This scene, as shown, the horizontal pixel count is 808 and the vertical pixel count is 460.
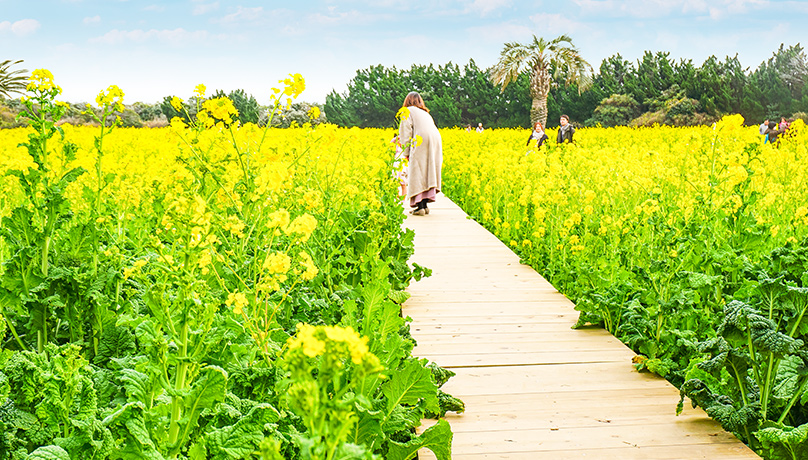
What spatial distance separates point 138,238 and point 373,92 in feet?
125

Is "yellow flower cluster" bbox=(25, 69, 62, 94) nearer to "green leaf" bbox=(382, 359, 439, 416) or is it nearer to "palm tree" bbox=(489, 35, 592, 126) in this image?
"green leaf" bbox=(382, 359, 439, 416)

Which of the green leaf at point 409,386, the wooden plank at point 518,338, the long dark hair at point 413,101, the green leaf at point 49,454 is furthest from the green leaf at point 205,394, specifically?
the long dark hair at point 413,101

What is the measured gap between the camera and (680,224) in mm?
4184

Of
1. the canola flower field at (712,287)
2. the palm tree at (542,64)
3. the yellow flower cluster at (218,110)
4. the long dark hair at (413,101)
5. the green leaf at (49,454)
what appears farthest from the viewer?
the palm tree at (542,64)

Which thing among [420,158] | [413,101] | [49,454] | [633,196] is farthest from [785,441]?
[413,101]

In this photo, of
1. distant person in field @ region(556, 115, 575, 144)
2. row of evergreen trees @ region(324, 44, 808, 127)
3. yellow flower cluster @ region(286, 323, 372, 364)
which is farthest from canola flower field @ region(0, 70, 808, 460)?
row of evergreen trees @ region(324, 44, 808, 127)

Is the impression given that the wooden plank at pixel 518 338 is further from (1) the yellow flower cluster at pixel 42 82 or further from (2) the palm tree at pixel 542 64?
(2) the palm tree at pixel 542 64

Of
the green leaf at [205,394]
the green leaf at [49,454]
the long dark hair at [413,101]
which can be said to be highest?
the long dark hair at [413,101]

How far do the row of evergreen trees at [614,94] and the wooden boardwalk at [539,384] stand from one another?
32.8 m

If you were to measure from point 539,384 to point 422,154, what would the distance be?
20.6 ft

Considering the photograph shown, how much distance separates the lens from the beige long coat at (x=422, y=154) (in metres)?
9.07

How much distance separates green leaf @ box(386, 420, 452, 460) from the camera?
2.31m

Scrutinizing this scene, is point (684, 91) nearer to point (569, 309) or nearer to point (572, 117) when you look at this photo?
point (572, 117)

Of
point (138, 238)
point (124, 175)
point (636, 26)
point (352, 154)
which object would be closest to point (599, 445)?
point (138, 238)
